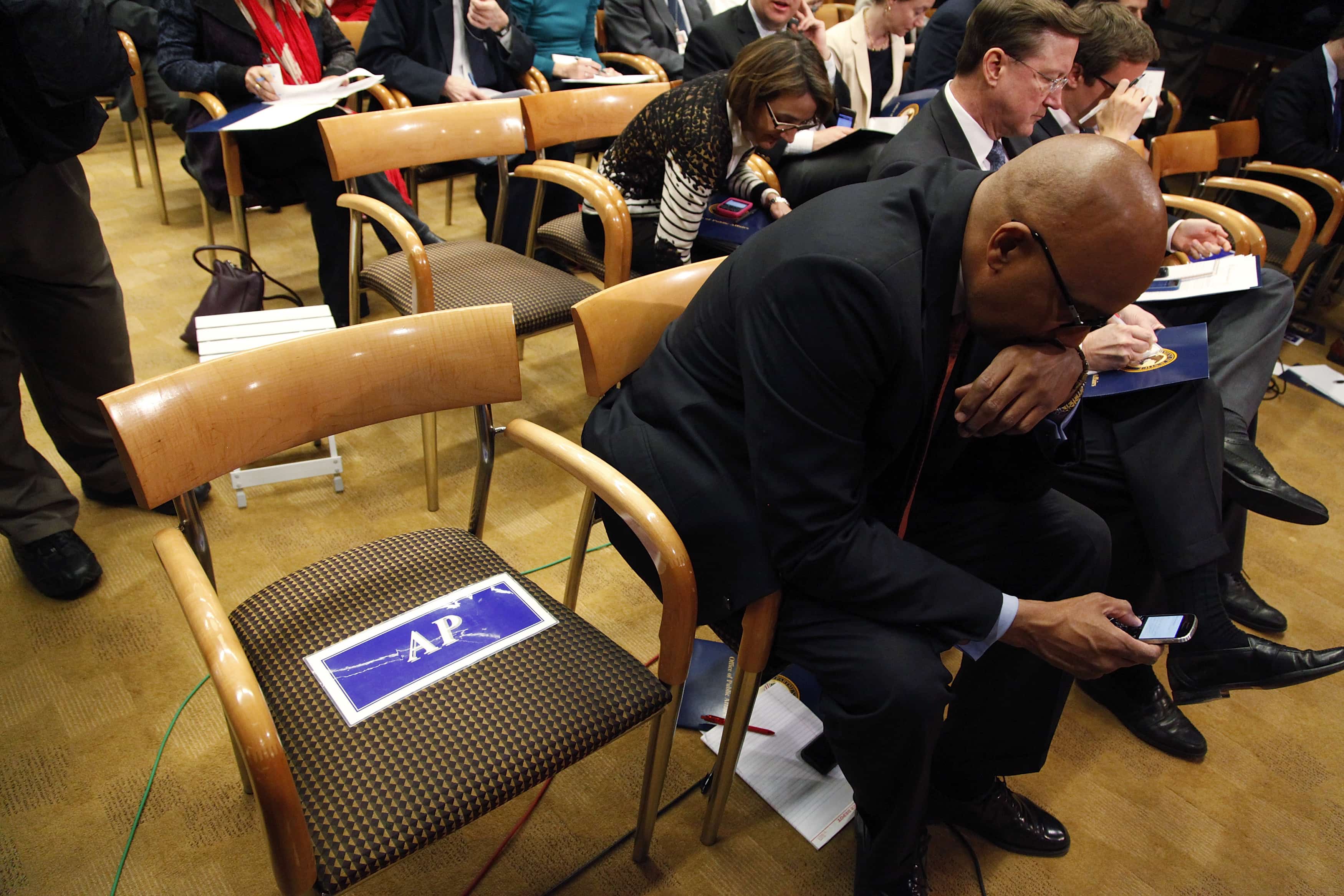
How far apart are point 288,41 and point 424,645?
2389 mm

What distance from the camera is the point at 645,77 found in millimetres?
3459

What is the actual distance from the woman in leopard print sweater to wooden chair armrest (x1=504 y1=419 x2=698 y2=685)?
1.17 metres

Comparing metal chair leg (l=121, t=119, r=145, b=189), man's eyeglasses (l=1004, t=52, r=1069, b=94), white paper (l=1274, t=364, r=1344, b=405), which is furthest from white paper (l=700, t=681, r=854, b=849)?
metal chair leg (l=121, t=119, r=145, b=189)

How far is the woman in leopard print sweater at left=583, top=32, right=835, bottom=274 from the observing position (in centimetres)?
205

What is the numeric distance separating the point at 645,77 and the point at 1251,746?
3.05m

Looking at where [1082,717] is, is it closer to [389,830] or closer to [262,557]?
[389,830]

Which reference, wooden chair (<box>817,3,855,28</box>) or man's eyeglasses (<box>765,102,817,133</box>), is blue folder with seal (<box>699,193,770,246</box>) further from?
wooden chair (<box>817,3,855,28</box>)

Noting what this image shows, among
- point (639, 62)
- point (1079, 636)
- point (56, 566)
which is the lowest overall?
point (56, 566)

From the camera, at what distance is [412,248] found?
1812mm

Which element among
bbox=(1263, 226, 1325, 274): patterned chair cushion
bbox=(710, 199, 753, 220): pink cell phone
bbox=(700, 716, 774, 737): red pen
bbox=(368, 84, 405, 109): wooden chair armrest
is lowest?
bbox=(700, 716, 774, 737): red pen

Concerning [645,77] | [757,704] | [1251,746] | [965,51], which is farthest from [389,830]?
[645,77]

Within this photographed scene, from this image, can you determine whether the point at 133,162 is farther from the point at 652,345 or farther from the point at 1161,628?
the point at 1161,628

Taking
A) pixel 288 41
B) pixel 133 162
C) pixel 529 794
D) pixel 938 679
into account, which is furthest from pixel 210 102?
pixel 938 679

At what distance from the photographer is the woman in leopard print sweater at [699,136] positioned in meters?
2.05
